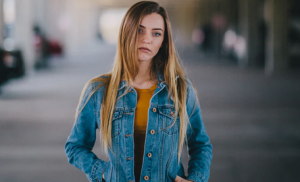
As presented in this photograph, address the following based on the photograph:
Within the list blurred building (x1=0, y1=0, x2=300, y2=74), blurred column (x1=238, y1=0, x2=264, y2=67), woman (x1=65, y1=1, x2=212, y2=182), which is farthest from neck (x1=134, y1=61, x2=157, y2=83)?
blurred column (x1=238, y1=0, x2=264, y2=67)

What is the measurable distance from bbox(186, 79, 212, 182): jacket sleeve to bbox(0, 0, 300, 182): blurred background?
0.59 metres

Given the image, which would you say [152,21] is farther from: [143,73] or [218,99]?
[218,99]

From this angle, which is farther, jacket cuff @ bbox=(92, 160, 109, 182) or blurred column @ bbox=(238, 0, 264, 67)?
blurred column @ bbox=(238, 0, 264, 67)

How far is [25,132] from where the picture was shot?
6.18 meters

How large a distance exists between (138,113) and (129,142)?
151mm

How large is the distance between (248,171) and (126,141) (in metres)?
3.10

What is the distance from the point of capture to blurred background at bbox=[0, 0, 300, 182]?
4.60m

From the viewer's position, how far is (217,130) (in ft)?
20.7

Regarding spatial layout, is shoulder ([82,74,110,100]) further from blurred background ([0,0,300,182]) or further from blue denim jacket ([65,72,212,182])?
blurred background ([0,0,300,182])

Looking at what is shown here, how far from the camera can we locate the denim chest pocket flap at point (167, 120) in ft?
5.66

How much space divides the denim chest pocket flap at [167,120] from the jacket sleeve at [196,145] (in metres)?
0.10

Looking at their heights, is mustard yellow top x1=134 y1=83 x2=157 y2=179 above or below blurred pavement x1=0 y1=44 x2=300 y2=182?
above

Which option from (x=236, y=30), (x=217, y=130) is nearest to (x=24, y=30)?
(x=217, y=130)

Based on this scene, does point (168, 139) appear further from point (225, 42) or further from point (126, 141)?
point (225, 42)
